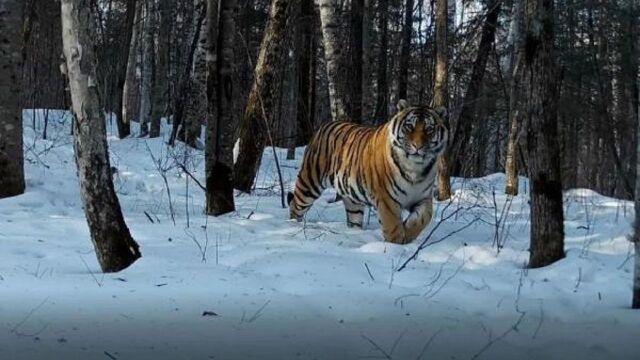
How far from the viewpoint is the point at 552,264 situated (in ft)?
17.2

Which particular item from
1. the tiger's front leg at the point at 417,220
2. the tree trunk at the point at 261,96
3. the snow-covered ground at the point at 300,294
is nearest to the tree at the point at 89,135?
the snow-covered ground at the point at 300,294

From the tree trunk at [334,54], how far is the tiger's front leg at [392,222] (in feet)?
9.74

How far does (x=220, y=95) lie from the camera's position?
22.3 ft

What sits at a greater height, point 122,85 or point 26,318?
point 122,85

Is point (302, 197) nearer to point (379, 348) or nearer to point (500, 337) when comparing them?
point (500, 337)

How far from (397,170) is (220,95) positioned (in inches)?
80.0

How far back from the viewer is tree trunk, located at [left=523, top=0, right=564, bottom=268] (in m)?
4.95

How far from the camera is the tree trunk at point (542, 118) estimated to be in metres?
4.95

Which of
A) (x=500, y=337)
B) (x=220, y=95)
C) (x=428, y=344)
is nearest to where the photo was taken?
(x=428, y=344)

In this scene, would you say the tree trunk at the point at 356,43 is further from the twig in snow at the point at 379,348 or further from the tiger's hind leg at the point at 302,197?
the twig in snow at the point at 379,348

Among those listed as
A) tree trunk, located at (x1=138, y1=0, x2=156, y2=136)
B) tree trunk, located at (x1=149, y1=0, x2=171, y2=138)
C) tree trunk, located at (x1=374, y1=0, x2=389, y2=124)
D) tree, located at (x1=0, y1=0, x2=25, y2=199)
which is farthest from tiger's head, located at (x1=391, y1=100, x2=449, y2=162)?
tree trunk, located at (x1=138, y1=0, x2=156, y2=136)

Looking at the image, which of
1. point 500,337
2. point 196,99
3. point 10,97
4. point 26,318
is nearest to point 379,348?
point 500,337

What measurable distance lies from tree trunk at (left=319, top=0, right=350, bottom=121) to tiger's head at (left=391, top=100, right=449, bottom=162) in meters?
2.49

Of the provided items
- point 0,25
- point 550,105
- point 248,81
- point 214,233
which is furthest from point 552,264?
point 248,81
